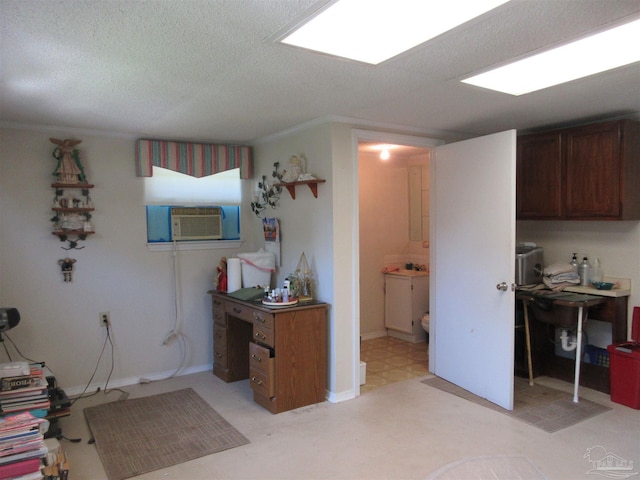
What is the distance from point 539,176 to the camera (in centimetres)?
409

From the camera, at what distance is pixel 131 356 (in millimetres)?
4137

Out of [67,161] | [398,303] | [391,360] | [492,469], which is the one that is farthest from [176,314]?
[492,469]

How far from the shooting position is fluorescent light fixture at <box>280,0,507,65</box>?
1.76 m

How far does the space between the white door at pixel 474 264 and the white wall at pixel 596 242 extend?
1167mm

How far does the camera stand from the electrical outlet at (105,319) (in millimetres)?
3988

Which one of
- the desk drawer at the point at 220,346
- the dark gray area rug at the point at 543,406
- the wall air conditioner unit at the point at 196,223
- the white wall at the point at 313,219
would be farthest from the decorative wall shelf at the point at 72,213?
the dark gray area rug at the point at 543,406

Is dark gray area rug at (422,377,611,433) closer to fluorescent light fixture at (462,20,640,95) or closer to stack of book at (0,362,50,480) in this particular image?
fluorescent light fixture at (462,20,640,95)

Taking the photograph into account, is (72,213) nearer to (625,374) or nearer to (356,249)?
(356,249)

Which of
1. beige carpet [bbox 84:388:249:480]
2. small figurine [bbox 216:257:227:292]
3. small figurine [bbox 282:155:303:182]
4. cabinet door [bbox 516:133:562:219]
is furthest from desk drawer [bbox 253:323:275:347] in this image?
cabinet door [bbox 516:133:562:219]

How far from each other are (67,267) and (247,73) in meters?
2.44

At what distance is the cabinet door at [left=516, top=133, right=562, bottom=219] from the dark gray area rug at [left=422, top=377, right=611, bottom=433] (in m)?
1.48

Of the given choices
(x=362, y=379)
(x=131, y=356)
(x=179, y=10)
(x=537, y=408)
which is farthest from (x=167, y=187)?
(x=537, y=408)

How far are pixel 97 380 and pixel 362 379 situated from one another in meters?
2.28

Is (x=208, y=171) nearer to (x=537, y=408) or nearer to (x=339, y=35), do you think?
(x=339, y=35)
